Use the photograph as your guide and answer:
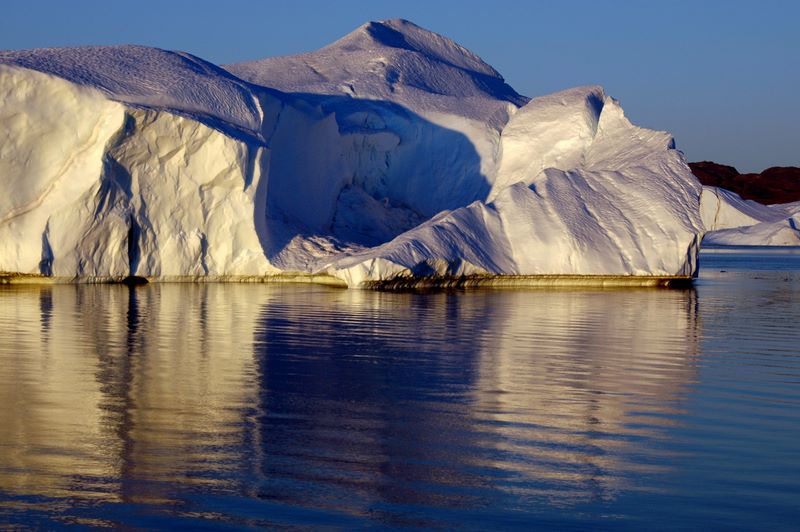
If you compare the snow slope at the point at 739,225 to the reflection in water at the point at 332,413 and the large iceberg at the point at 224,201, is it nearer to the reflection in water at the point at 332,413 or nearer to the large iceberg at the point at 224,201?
the large iceberg at the point at 224,201

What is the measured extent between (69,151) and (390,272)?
6.11m

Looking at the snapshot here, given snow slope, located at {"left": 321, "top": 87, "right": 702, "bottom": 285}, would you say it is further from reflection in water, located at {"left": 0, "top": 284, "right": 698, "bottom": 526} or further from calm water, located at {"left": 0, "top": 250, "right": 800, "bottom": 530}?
calm water, located at {"left": 0, "top": 250, "right": 800, "bottom": 530}

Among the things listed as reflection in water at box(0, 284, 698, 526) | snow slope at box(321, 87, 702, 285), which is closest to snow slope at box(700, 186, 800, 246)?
snow slope at box(321, 87, 702, 285)

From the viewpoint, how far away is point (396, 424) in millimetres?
6898

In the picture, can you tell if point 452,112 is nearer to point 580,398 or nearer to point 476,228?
point 476,228

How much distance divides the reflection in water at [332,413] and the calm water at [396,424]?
0.06 feet

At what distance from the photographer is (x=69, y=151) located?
20734mm

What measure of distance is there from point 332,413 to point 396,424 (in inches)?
20.5

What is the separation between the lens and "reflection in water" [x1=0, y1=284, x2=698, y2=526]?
5.24 metres

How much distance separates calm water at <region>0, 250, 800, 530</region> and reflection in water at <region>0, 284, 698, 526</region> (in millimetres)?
19

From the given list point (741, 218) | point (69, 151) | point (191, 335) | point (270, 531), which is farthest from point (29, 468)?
point (741, 218)

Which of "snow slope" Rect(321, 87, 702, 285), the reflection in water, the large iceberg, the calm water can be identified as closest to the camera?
the calm water

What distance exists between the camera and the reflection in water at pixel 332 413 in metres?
5.24

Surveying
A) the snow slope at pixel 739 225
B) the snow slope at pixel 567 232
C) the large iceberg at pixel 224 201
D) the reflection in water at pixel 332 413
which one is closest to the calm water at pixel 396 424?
the reflection in water at pixel 332 413
